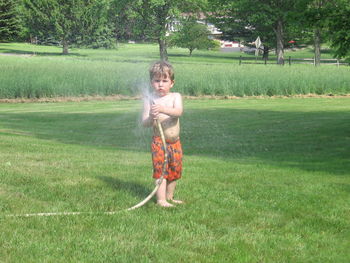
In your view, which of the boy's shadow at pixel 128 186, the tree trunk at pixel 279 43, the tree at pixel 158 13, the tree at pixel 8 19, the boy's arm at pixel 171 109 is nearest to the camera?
the boy's arm at pixel 171 109

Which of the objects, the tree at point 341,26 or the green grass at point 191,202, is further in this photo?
the tree at point 341,26

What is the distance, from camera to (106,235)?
16.4 feet

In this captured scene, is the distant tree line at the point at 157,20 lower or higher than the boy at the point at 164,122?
higher

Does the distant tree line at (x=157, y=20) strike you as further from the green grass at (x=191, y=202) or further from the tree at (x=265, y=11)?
the green grass at (x=191, y=202)

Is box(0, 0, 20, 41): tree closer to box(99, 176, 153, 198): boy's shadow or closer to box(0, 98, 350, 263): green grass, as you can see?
box(0, 98, 350, 263): green grass

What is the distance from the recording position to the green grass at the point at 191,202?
472cm

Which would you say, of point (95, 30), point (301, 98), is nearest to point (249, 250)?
point (301, 98)

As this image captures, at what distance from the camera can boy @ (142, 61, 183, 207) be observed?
6309 millimetres

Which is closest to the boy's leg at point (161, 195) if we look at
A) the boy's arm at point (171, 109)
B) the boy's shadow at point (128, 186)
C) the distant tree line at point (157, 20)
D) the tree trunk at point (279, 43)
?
the boy's shadow at point (128, 186)

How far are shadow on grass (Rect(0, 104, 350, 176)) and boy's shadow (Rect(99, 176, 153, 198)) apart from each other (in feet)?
0.23

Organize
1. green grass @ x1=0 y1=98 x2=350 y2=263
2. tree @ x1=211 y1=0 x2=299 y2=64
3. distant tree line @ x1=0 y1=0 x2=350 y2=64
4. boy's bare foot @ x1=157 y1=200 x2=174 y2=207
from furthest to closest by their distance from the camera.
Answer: distant tree line @ x1=0 y1=0 x2=350 y2=64, tree @ x1=211 y1=0 x2=299 y2=64, boy's bare foot @ x1=157 y1=200 x2=174 y2=207, green grass @ x1=0 y1=98 x2=350 y2=263

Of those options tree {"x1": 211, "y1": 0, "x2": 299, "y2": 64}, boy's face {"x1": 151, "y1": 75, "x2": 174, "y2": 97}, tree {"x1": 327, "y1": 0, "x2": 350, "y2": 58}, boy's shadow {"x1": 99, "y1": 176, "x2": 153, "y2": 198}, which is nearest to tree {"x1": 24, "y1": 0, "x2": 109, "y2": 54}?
tree {"x1": 211, "y1": 0, "x2": 299, "y2": 64}

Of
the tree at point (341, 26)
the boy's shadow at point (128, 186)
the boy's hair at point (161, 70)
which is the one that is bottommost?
the boy's shadow at point (128, 186)

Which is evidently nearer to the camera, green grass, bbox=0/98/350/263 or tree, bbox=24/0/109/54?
green grass, bbox=0/98/350/263
